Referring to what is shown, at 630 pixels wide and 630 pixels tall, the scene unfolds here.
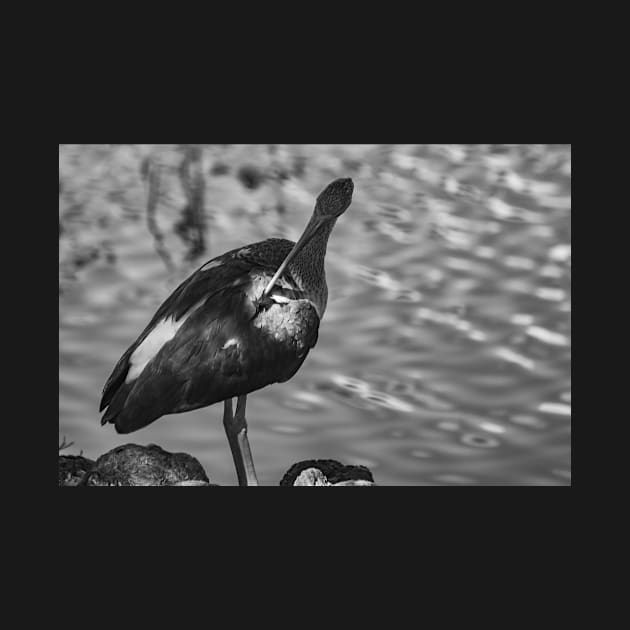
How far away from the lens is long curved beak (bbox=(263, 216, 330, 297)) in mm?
6221

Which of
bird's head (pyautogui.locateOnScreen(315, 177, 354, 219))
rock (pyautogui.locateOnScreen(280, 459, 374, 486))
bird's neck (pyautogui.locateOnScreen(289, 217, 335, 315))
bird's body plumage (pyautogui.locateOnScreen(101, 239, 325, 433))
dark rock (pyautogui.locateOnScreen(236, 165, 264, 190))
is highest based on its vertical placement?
dark rock (pyautogui.locateOnScreen(236, 165, 264, 190))

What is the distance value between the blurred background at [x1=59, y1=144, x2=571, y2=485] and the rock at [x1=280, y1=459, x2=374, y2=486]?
53 mm

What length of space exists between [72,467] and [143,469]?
0.44 metres

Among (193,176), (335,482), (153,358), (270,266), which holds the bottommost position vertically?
(335,482)

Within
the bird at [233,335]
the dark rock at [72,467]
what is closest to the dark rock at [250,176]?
the bird at [233,335]

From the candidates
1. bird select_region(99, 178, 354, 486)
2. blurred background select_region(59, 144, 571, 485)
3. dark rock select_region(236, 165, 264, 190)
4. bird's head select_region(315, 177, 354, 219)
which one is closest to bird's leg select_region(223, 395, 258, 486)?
bird select_region(99, 178, 354, 486)

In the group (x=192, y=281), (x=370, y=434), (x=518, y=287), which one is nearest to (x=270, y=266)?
(x=192, y=281)

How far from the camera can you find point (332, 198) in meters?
6.40

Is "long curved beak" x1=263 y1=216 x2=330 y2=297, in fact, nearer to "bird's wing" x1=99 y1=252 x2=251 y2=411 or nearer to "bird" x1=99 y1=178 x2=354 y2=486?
"bird" x1=99 y1=178 x2=354 y2=486

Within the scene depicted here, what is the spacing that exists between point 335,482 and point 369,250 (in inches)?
52.2

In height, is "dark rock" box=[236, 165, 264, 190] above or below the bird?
above

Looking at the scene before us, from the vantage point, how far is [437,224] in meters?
7.39

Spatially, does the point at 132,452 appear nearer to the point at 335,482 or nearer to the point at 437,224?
the point at 335,482

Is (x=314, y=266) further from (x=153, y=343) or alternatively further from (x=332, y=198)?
(x=153, y=343)
